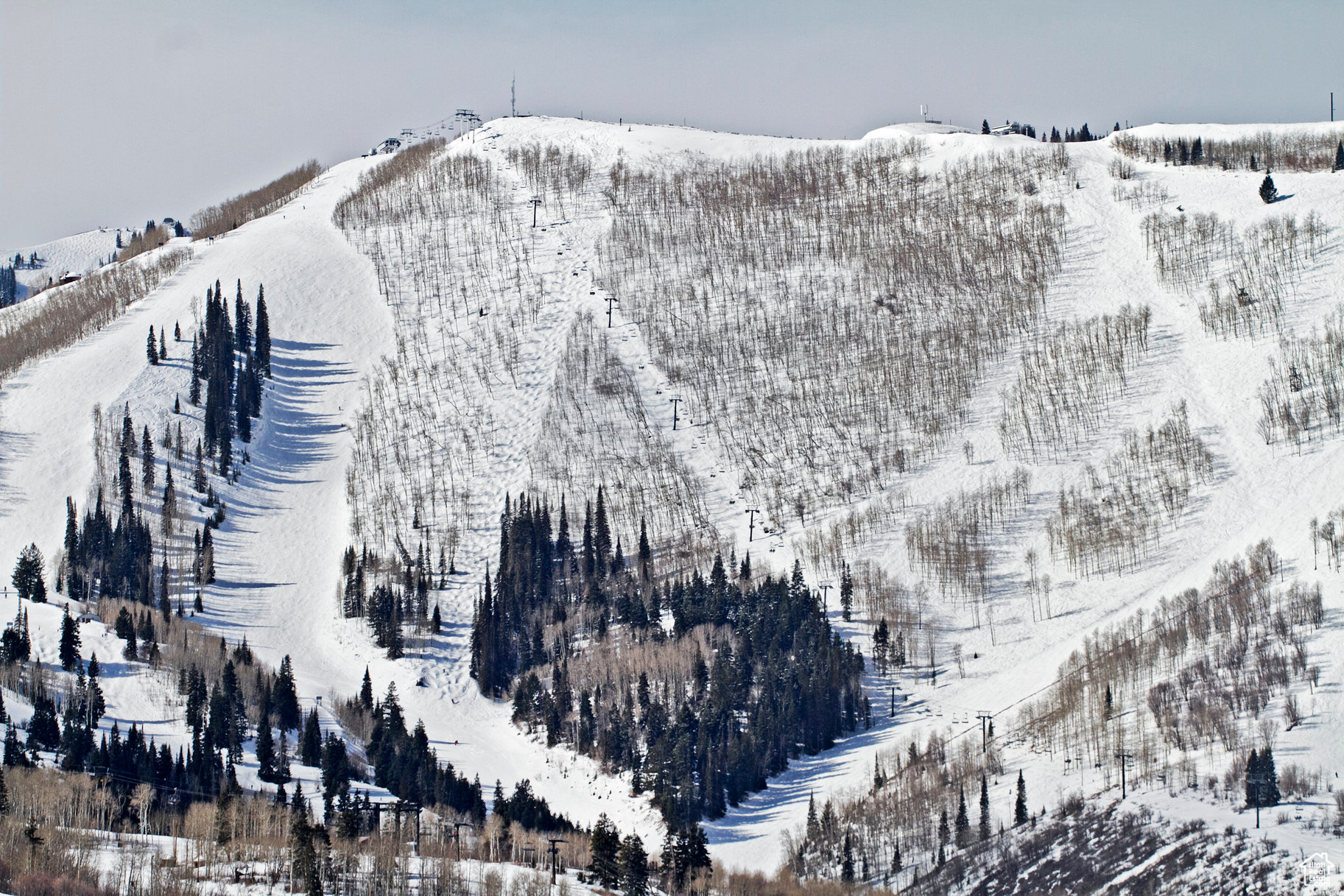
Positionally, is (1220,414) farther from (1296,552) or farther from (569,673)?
(569,673)

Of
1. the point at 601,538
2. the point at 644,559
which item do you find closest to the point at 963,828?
the point at 644,559

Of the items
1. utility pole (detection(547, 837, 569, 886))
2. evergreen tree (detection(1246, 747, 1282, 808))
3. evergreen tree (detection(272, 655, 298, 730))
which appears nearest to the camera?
utility pole (detection(547, 837, 569, 886))

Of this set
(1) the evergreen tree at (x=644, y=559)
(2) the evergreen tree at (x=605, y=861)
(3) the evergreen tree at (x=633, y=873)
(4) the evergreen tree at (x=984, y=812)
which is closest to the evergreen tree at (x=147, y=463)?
(1) the evergreen tree at (x=644, y=559)

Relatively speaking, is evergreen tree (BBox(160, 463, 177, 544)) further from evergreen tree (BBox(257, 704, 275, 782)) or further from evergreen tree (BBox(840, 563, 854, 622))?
evergreen tree (BBox(840, 563, 854, 622))

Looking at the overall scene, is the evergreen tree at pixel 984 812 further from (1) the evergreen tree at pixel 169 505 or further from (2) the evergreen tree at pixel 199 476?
(2) the evergreen tree at pixel 199 476

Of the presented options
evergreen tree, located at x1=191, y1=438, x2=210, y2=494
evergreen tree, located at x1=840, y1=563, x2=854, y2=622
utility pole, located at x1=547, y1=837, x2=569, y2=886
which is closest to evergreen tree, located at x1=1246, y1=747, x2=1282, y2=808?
evergreen tree, located at x1=840, y1=563, x2=854, y2=622

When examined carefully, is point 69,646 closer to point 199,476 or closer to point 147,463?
point 147,463
